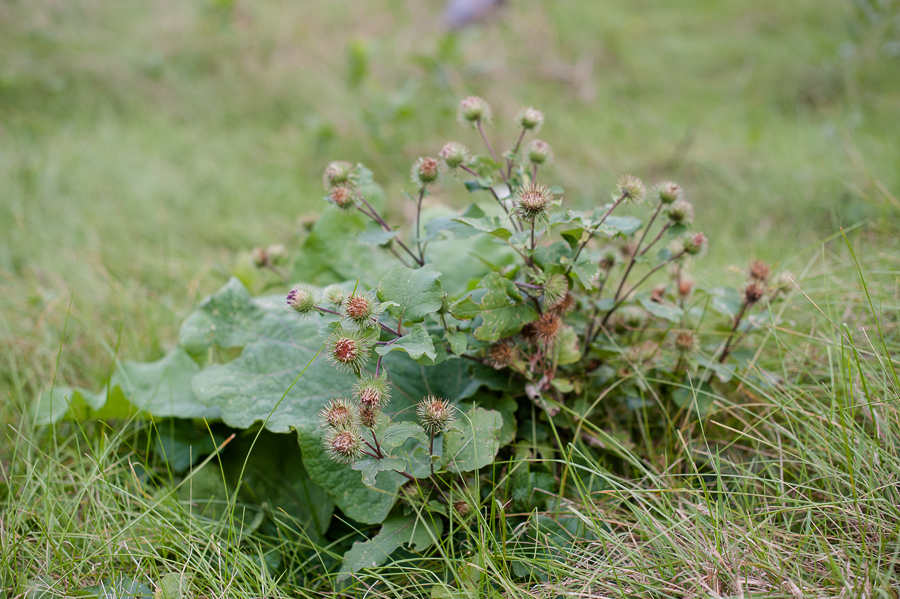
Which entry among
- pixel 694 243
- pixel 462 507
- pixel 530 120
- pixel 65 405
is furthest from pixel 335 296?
pixel 65 405

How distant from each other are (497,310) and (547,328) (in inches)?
5.3

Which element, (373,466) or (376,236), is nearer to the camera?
(373,466)

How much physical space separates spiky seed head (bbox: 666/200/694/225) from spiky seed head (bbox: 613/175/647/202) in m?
0.13

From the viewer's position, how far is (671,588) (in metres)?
0.98

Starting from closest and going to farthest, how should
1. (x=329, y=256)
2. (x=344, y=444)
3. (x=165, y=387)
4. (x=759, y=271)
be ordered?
(x=344, y=444), (x=759, y=271), (x=165, y=387), (x=329, y=256)

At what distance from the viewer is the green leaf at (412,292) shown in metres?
1.10

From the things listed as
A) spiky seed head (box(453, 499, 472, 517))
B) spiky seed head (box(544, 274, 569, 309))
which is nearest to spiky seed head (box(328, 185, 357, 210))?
spiky seed head (box(544, 274, 569, 309))

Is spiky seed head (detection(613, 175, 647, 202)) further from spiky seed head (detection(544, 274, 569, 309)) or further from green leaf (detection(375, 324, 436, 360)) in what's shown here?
green leaf (detection(375, 324, 436, 360))

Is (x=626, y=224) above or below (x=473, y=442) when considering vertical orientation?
above

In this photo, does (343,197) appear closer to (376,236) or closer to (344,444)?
(376,236)

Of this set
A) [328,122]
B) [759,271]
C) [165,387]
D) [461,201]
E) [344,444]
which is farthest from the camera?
[328,122]

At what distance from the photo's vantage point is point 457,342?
1126 millimetres

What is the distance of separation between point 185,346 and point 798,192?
2.86 m

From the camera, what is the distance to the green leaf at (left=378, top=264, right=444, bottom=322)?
110 centimetres
